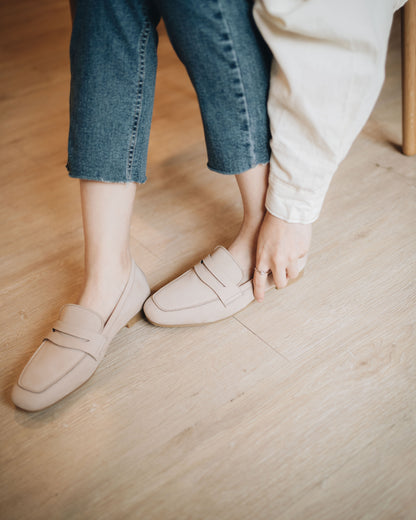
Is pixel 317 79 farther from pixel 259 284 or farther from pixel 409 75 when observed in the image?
pixel 409 75

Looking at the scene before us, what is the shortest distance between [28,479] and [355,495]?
37 centimetres

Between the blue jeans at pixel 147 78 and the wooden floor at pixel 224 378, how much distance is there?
0.26 meters

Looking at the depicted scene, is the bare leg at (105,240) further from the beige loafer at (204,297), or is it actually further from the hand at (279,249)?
the hand at (279,249)

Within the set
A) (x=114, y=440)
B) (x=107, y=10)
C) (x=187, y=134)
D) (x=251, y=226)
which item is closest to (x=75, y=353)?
(x=114, y=440)

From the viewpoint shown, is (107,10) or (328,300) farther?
(328,300)

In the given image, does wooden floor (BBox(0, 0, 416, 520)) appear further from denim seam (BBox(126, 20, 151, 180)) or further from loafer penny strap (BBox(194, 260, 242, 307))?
denim seam (BBox(126, 20, 151, 180))

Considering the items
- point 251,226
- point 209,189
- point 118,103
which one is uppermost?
point 118,103

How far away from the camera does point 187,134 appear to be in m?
1.13

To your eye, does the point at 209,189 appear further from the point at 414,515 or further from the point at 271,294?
the point at 414,515

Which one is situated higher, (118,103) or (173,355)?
(118,103)

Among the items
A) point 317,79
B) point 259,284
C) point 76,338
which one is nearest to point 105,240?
point 76,338

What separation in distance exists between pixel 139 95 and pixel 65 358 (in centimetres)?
36

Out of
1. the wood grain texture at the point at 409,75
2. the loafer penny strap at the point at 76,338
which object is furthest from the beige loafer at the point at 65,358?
the wood grain texture at the point at 409,75

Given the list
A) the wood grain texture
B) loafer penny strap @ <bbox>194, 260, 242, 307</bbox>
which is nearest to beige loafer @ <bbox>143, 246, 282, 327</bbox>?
loafer penny strap @ <bbox>194, 260, 242, 307</bbox>
